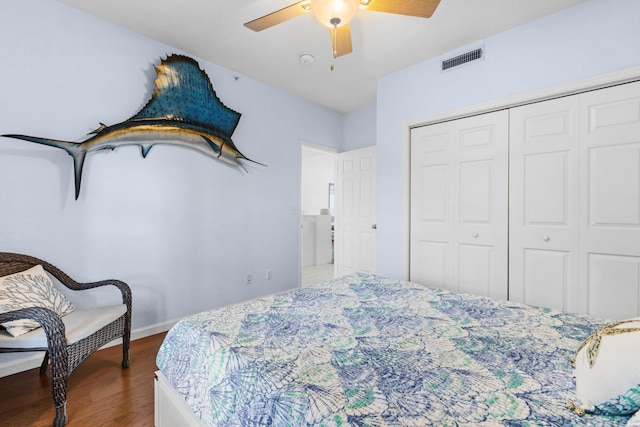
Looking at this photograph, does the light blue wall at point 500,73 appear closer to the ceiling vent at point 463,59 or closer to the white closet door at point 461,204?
the ceiling vent at point 463,59

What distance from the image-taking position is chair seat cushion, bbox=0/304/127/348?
1.58 metres

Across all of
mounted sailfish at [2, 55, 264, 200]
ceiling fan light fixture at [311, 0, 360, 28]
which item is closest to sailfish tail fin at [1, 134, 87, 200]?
mounted sailfish at [2, 55, 264, 200]

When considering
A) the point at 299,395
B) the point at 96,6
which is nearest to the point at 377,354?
the point at 299,395

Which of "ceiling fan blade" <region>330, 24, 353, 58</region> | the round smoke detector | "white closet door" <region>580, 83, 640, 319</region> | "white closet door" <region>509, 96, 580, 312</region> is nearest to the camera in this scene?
"ceiling fan blade" <region>330, 24, 353, 58</region>

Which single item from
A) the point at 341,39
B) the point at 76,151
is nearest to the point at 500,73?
the point at 341,39

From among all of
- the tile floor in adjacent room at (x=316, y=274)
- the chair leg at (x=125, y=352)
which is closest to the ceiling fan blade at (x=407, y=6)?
the chair leg at (x=125, y=352)

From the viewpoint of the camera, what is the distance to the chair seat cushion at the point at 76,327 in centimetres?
158

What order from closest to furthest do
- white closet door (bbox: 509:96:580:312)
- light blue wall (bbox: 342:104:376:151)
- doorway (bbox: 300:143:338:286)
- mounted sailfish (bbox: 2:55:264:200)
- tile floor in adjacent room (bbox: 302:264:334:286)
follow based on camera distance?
1. white closet door (bbox: 509:96:580:312)
2. mounted sailfish (bbox: 2:55:264:200)
3. light blue wall (bbox: 342:104:376:151)
4. tile floor in adjacent room (bbox: 302:264:334:286)
5. doorway (bbox: 300:143:338:286)

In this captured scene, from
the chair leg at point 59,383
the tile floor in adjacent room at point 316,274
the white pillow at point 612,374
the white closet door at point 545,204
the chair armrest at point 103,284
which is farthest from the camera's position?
the tile floor in adjacent room at point 316,274

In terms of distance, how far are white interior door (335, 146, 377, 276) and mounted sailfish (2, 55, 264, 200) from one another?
176cm

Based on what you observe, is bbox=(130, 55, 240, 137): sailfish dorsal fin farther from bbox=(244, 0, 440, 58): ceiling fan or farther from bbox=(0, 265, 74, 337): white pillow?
bbox=(0, 265, 74, 337): white pillow

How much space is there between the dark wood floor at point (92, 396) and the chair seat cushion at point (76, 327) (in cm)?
40

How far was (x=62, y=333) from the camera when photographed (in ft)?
5.11

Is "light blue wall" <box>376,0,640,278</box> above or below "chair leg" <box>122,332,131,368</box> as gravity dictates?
above
